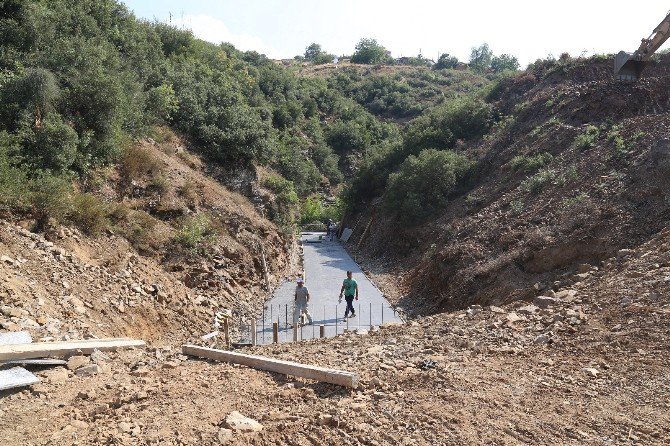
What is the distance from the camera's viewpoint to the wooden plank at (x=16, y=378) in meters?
4.91

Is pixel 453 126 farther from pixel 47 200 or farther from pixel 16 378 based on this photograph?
pixel 16 378

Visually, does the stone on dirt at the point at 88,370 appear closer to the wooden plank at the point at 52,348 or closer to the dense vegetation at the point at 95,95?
the wooden plank at the point at 52,348

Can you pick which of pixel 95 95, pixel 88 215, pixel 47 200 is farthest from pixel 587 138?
pixel 47 200

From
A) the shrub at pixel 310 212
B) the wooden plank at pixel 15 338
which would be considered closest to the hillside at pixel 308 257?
the wooden plank at pixel 15 338

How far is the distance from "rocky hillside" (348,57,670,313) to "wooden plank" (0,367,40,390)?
341 inches

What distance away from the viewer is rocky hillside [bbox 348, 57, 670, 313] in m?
11.3

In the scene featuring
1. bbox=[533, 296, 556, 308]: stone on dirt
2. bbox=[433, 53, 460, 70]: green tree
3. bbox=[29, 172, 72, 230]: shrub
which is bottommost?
bbox=[533, 296, 556, 308]: stone on dirt

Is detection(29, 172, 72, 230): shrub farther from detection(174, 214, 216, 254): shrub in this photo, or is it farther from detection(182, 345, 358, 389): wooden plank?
detection(182, 345, 358, 389): wooden plank

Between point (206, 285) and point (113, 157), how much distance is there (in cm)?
392

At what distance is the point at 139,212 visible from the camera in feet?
37.7

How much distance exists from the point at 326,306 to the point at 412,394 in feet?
26.6

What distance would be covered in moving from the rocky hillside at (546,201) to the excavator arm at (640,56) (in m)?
0.57

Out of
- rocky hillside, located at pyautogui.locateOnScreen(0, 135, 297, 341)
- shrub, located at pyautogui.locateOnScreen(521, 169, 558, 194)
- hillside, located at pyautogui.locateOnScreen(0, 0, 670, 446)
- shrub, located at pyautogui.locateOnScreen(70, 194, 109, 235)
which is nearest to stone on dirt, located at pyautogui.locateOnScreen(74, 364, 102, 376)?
hillside, located at pyautogui.locateOnScreen(0, 0, 670, 446)

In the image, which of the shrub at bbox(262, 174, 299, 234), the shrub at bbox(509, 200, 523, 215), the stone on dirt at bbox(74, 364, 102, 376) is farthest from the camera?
the shrub at bbox(262, 174, 299, 234)
